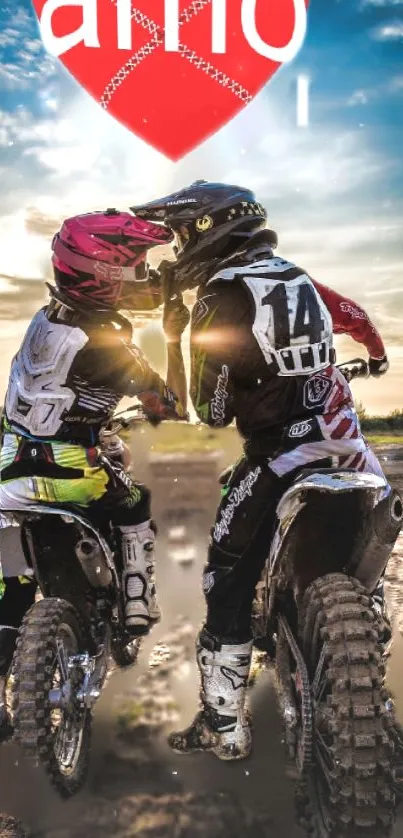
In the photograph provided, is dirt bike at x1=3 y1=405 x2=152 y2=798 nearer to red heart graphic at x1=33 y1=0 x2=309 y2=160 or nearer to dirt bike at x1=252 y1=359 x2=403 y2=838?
dirt bike at x1=252 y1=359 x2=403 y2=838

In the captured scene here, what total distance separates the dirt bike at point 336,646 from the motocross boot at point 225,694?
161 millimetres

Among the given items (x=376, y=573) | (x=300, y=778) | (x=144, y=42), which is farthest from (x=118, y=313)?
(x=144, y=42)

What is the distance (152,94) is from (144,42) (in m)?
0.28

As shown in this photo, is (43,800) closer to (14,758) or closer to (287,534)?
(14,758)

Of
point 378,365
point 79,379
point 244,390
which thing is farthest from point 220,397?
point 378,365

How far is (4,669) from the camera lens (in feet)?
9.68

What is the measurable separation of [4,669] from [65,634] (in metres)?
0.39

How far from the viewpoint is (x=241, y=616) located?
2.63 m

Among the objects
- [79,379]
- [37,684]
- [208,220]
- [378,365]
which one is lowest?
[37,684]

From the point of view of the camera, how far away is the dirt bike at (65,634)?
2.52m

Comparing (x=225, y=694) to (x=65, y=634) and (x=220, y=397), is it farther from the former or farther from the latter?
(x=220, y=397)

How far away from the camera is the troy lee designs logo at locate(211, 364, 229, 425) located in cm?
246

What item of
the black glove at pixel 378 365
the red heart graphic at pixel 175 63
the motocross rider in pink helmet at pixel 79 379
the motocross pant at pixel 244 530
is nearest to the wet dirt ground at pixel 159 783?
the motocross rider in pink helmet at pixel 79 379

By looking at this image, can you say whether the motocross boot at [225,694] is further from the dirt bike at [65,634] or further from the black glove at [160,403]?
Answer: the black glove at [160,403]
